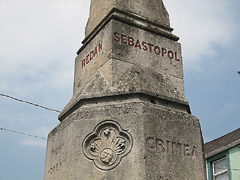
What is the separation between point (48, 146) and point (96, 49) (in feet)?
4.91

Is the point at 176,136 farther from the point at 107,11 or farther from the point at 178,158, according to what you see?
the point at 107,11

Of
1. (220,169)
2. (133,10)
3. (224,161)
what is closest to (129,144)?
(133,10)

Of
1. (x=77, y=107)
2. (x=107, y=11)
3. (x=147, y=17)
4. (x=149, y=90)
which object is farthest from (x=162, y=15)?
(x=77, y=107)

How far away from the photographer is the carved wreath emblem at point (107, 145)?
12.2ft

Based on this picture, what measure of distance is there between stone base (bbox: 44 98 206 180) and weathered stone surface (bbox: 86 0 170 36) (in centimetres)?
150

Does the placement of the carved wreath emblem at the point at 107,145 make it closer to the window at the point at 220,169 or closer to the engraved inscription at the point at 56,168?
the engraved inscription at the point at 56,168

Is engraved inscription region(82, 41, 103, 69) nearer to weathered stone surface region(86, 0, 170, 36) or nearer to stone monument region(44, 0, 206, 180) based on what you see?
stone monument region(44, 0, 206, 180)

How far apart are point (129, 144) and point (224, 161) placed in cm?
1170

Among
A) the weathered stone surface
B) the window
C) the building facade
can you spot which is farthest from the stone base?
the window

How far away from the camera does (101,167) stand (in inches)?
146

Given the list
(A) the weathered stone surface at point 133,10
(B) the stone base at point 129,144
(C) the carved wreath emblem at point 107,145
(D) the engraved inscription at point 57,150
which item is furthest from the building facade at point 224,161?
(C) the carved wreath emblem at point 107,145

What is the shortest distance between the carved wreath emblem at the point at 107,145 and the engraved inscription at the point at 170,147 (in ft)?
0.78

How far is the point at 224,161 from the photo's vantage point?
14.3 metres

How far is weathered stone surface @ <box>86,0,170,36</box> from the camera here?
15.9 feet
